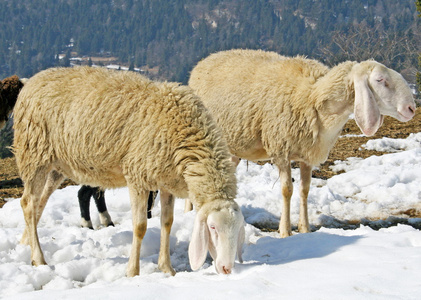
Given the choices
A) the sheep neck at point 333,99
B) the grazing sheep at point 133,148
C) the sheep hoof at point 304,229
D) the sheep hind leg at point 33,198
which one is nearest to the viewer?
the grazing sheep at point 133,148

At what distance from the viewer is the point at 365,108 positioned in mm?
5793

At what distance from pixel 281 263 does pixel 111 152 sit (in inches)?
71.0

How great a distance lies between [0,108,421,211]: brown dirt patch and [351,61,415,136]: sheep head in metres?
1.91

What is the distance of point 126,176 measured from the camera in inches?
196

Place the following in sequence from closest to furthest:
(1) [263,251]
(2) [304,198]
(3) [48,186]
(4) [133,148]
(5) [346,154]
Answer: (4) [133,148] < (1) [263,251] < (3) [48,186] < (2) [304,198] < (5) [346,154]

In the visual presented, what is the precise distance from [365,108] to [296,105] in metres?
0.84

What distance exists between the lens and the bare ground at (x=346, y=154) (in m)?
8.61

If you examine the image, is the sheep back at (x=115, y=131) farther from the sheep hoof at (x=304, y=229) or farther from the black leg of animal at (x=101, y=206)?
the sheep hoof at (x=304, y=229)

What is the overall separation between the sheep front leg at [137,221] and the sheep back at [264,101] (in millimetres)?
2058

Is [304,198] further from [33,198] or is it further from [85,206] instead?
[33,198]

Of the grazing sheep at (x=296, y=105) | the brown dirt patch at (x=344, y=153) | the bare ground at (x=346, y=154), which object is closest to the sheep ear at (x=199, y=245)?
the grazing sheep at (x=296, y=105)

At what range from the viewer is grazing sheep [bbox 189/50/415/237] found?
5.82 metres

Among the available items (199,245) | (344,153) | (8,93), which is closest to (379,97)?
(199,245)

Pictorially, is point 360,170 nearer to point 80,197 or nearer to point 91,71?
point 80,197
